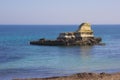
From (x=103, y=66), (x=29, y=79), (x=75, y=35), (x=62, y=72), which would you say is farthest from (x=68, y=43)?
(x=29, y=79)

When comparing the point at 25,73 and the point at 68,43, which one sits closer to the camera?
the point at 25,73

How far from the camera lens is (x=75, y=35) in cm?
8500

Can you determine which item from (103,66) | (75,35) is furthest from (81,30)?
(103,66)

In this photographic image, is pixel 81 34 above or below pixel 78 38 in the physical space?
above

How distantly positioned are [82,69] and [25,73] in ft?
22.2

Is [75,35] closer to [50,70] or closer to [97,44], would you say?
[97,44]

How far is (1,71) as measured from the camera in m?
41.0

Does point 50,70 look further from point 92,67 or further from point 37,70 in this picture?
point 92,67

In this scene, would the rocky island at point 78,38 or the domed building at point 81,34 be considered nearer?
the rocky island at point 78,38

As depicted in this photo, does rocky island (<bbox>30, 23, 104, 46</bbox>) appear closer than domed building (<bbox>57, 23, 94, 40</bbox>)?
Yes

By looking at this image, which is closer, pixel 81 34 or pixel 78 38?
pixel 81 34

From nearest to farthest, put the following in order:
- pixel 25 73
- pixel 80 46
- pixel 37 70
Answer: pixel 25 73
pixel 37 70
pixel 80 46

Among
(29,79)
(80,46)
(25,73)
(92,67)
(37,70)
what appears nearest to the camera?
(29,79)

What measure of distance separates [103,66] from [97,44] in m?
41.1
